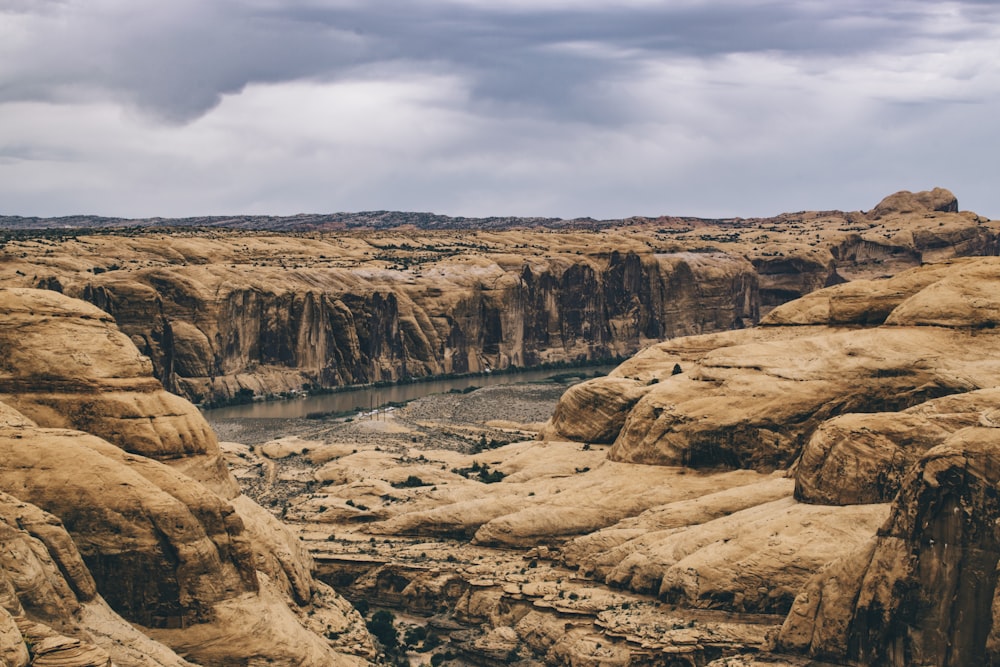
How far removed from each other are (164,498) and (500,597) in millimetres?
20691

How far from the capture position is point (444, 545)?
71.6 meters

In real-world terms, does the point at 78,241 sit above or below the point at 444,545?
above

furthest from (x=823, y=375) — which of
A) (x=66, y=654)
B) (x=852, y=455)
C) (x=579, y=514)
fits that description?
(x=66, y=654)

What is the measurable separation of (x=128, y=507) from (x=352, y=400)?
128100 millimetres

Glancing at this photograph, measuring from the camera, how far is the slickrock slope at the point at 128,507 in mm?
43000

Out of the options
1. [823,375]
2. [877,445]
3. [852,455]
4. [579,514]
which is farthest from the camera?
[579,514]

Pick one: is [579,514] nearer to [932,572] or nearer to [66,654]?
[932,572]

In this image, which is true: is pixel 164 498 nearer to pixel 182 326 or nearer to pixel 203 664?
pixel 203 664

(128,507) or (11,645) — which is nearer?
(11,645)

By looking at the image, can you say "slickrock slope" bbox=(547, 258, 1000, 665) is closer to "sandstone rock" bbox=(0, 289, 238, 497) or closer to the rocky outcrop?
the rocky outcrop

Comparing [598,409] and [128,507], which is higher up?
[128,507]

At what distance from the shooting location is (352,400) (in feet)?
563

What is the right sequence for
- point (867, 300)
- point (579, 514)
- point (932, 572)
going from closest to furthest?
point (932, 572)
point (579, 514)
point (867, 300)

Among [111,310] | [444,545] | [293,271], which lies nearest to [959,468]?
[444,545]
